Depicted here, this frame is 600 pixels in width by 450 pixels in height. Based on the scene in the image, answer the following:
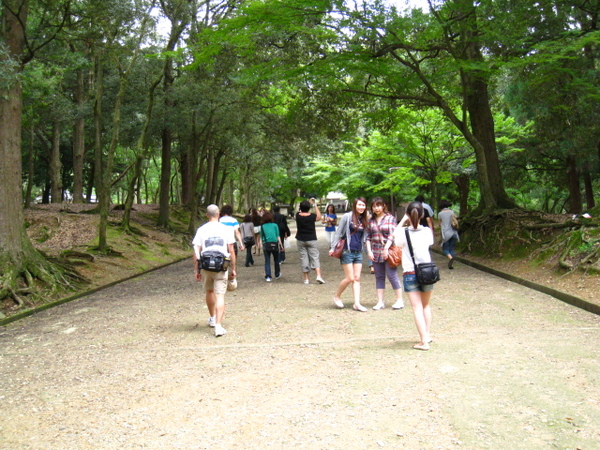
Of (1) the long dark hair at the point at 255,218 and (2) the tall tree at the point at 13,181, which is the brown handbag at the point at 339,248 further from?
(1) the long dark hair at the point at 255,218

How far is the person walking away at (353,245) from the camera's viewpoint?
29.9 ft

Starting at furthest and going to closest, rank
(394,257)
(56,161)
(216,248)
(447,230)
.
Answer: (56,161), (447,230), (394,257), (216,248)

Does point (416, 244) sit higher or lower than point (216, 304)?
higher

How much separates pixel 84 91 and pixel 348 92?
16295 millimetres

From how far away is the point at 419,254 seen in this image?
6.36m

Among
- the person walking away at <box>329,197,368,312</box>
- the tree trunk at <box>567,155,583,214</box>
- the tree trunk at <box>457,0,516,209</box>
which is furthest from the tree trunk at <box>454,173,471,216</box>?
the person walking away at <box>329,197,368,312</box>

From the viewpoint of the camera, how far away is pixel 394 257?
316 inches

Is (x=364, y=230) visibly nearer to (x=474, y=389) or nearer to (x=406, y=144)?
(x=474, y=389)

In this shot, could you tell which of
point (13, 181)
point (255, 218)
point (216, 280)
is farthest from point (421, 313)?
point (255, 218)

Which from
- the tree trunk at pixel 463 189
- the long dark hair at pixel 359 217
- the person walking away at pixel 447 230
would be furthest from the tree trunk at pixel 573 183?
the long dark hair at pixel 359 217

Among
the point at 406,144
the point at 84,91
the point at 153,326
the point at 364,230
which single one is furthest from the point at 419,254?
the point at 84,91

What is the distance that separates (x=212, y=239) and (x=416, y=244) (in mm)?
2776

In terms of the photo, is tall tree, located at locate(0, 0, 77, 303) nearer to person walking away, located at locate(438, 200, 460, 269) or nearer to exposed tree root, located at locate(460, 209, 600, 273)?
person walking away, located at locate(438, 200, 460, 269)

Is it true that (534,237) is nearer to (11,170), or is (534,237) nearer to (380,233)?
(380,233)
